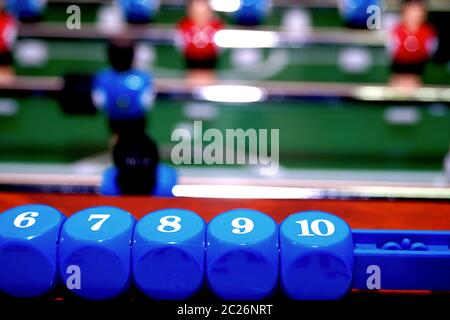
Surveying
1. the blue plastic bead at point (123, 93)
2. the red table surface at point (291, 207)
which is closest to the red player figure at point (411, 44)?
the blue plastic bead at point (123, 93)

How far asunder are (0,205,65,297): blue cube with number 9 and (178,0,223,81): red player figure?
1.66m

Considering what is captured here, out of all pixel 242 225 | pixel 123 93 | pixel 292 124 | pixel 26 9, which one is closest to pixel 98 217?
pixel 242 225

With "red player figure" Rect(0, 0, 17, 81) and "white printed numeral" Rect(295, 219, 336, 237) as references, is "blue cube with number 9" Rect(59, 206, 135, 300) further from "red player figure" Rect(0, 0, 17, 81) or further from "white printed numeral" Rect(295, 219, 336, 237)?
"red player figure" Rect(0, 0, 17, 81)

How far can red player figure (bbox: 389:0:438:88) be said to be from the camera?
7.95 feet

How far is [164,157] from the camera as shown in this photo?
9.49ft

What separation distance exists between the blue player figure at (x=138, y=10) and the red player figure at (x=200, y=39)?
20cm

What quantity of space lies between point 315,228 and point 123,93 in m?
1.29

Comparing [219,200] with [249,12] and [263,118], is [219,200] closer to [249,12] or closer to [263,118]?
[249,12]

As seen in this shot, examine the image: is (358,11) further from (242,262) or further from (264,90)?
(242,262)

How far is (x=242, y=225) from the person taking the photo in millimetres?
844

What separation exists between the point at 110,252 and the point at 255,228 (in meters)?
0.21

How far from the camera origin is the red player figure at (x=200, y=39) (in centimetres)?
246

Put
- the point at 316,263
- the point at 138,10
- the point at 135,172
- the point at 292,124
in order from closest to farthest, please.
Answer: the point at 316,263
the point at 135,172
the point at 138,10
the point at 292,124

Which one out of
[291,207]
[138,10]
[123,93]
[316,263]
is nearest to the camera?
[316,263]
